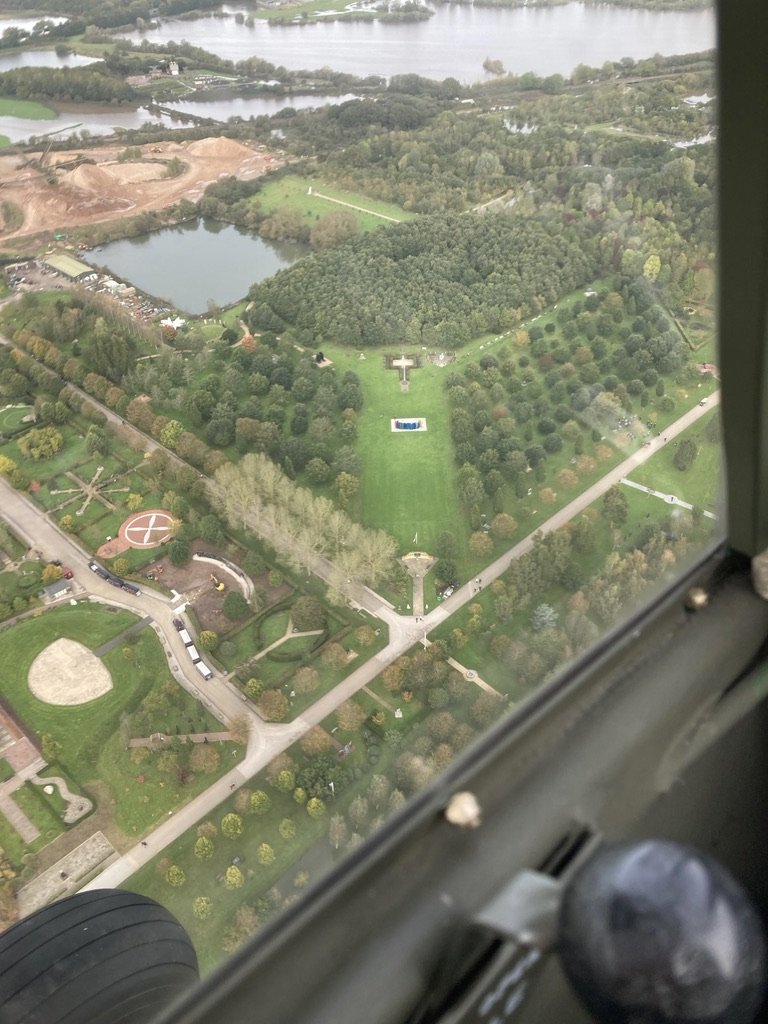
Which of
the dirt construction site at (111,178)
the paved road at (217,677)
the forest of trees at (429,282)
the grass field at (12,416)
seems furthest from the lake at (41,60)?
the paved road at (217,677)

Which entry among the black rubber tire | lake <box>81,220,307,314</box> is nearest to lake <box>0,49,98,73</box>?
lake <box>81,220,307,314</box>

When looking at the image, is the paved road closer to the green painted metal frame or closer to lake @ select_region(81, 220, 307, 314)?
the green painted metal frame

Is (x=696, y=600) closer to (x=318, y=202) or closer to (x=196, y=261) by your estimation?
(x=196, y=261)

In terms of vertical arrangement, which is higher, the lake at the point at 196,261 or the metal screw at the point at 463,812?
the lake at the point at 196,261

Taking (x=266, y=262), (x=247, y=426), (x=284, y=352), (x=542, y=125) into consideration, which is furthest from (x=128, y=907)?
(x=542, y=125)

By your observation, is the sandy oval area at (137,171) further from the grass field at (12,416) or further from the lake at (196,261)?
the grass field at (12,416)

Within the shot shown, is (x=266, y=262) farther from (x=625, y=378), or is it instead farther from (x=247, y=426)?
(x=625, y=378)
